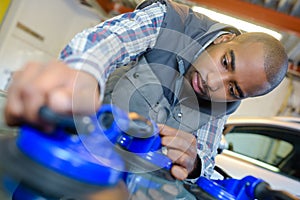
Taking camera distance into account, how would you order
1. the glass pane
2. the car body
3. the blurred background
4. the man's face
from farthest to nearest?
the blurred background, the glass pane, the car body, the man's face

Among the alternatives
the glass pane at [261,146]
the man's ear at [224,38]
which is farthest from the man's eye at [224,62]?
the glass pane at [261,146]

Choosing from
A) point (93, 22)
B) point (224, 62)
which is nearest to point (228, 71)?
point (224, 62)

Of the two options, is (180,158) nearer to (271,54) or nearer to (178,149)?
(178,149)

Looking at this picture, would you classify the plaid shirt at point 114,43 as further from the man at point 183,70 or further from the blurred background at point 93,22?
the blurred background at point 93,22

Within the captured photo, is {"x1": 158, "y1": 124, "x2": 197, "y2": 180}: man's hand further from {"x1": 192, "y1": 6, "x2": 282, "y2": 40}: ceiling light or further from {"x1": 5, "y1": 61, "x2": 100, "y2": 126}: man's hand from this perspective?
{"x1": 192, "y1": 6, "x2": 282, "y2": 40}: ceiling light

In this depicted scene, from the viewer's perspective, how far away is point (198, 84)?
822mm

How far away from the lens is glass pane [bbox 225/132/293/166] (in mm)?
2336

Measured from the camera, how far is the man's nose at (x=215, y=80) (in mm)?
782

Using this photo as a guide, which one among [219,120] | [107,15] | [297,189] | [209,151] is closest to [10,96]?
[209,151]

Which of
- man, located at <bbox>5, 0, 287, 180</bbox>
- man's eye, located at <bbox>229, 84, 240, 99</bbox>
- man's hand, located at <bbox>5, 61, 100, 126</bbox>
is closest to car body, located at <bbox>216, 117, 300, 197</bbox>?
man, located at <bbox>5, 0, 287, 180</bbox>

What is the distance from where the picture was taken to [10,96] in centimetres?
27

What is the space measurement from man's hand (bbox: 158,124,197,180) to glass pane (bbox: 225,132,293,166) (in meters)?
1.86

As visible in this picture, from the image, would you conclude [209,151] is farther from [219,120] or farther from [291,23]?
[291,23]

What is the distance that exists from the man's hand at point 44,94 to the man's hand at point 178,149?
0.24 meters
